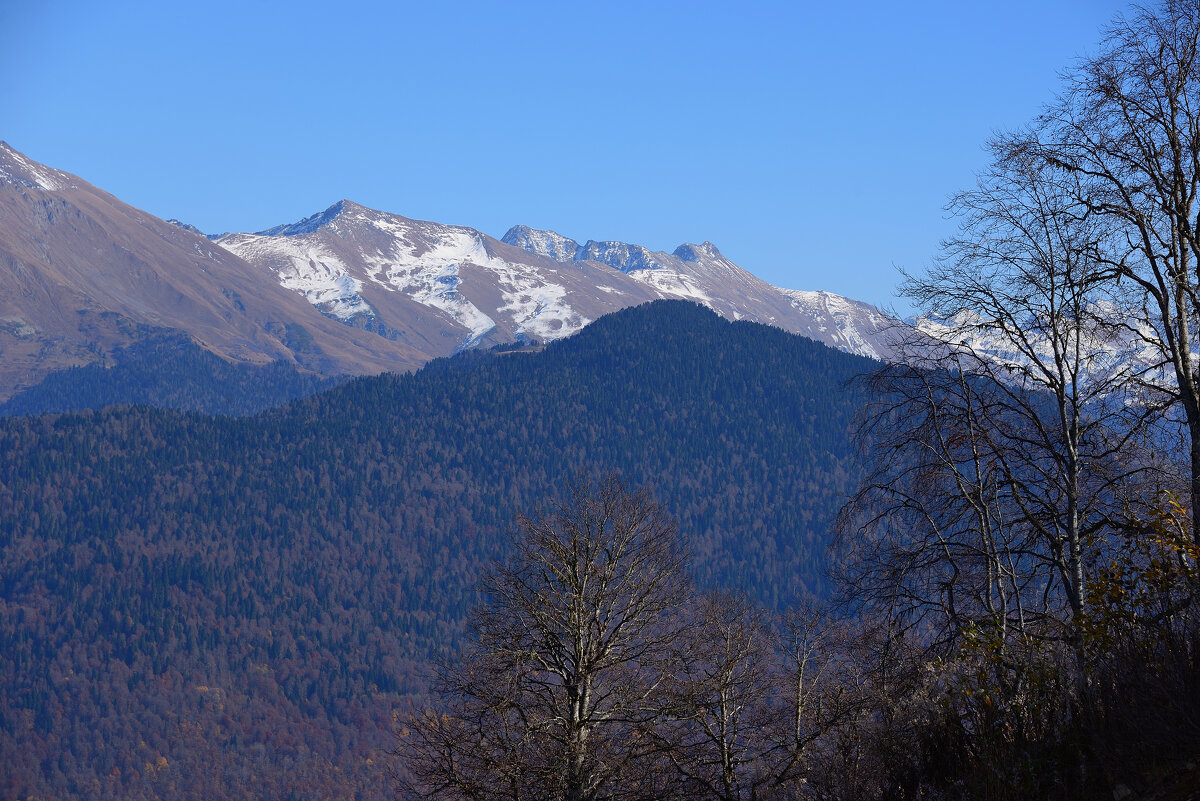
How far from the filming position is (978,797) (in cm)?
991

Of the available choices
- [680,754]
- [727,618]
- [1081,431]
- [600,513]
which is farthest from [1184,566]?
[727,618]

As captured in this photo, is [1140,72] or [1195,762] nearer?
[1195,762]

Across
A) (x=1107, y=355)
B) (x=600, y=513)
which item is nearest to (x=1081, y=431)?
(x=1107, y=355)

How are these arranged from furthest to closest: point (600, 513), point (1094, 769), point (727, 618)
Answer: point (727, 618)
point (600, 513)
point (1094, 769)

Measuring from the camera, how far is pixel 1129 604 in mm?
10195

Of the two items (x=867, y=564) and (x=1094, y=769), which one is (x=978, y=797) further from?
(x=867, y=564)

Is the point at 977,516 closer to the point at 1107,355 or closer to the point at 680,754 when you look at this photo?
the point at 1107,355

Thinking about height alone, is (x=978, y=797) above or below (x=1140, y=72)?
below

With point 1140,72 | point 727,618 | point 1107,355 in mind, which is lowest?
point 727,618

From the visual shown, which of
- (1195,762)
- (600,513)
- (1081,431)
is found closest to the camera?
(1195,762)

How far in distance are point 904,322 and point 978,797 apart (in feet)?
25.3

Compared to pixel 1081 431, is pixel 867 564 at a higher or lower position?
lower

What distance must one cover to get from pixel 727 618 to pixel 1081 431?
17.1 metres

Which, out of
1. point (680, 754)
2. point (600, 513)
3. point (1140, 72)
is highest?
Answer: point (1140, 72)
